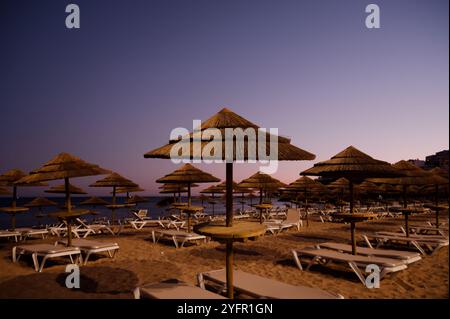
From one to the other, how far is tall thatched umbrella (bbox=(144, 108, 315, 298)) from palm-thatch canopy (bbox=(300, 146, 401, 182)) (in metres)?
2.53

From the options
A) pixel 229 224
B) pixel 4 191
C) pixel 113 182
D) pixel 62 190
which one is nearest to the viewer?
pixel 229 224

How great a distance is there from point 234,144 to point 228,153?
0.16 meters

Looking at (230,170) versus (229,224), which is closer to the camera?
(229,224)

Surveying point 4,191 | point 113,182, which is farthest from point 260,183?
point 4,191

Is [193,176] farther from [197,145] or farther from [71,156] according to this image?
[197,145]

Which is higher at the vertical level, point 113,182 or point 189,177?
point 189,177

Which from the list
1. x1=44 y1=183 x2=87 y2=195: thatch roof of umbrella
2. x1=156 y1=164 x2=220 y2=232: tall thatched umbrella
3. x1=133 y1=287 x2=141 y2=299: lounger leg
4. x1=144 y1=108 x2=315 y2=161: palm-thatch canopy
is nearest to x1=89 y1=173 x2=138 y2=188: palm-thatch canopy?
x1=44 y1=183 x2=87 y2=195: thatch roof of umbrella

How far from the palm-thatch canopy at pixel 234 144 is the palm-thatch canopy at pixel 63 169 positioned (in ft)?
13.3

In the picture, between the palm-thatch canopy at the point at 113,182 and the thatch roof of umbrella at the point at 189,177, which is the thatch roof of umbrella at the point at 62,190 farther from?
the thatch roof of umbrella at the point at 189,177

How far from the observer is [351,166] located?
6129 mm

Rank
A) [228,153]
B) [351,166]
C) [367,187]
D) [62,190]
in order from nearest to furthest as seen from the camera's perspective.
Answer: [228,153] → [351,166] → [62,190] → [367,187]

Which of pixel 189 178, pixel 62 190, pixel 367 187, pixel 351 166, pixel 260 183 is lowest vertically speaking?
pixel 367 187

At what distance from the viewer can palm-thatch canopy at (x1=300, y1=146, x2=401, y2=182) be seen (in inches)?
237

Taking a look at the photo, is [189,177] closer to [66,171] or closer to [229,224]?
[66,171]
